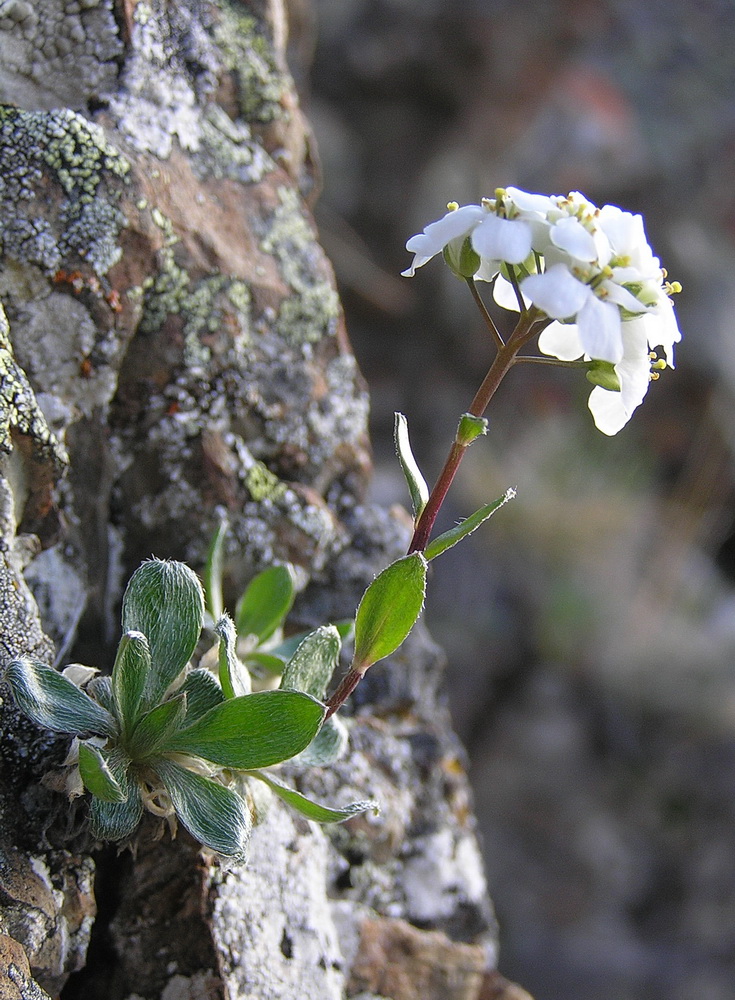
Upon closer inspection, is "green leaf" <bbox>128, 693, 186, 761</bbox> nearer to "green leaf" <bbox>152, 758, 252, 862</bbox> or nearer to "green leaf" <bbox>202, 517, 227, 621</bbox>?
"green leaf" <bbox>152, 758, 252, 862</bbox>

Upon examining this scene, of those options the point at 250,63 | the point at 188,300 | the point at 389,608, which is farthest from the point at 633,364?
the point at 250,63

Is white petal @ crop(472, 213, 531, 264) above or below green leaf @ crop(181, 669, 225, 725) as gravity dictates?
above

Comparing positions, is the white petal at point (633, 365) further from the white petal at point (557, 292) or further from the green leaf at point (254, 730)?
the green leaf at point (254, 730)

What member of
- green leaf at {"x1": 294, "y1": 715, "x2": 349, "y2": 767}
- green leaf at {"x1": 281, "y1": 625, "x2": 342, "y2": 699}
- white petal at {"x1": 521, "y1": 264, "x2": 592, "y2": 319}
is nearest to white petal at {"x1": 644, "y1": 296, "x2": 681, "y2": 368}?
white petal at {"x1": 521, "y1": 264, "x2": 592, "y2": 319}

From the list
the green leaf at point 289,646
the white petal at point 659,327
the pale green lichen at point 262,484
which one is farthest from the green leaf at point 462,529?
the pale green lichen at point 262,484

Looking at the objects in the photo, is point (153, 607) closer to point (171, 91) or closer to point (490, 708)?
point (171, 91)

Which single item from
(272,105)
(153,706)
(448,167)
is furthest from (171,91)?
(448,167)

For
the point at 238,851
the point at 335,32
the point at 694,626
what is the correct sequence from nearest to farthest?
the point at 238,851, the point at 694,626, the point at 335,32

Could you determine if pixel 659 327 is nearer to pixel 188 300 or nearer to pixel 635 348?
pixel 635 348
